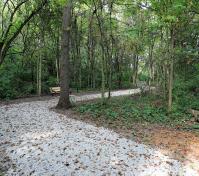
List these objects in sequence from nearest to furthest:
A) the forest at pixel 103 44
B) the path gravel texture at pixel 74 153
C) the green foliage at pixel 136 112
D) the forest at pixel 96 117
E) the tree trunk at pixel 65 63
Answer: the path gravel texture at pixel 74 153 → the forest at pixel 96 117 → the green foliage at pixel 136 112 → the forest at pixel 103 44 → the tree trunk at pixel 65 63

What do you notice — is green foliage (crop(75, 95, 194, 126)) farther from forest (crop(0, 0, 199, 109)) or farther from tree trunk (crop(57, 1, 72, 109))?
tree trunk (crop(57, 1, 72, 109))

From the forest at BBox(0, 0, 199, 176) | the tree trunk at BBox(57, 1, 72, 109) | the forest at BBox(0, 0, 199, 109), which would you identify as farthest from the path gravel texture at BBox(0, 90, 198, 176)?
the tree trunk at BBox(57, 1, 72, 109)

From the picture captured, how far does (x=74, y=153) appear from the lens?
740 cm

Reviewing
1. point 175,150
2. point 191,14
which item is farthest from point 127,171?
point 191,14

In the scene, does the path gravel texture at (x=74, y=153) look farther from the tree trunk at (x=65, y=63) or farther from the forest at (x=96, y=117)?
the tree trunk at (x=65, y=63)

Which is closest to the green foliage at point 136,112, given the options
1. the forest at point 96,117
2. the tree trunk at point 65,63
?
the forest at point 96,117

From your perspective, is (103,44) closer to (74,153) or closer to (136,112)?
(136,112)

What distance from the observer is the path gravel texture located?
258 inches

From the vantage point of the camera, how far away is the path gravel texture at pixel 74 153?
21.5ft

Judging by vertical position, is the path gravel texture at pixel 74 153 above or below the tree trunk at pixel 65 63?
below

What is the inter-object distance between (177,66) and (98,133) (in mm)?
10805

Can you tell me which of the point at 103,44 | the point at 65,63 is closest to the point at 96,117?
the point at 65,63

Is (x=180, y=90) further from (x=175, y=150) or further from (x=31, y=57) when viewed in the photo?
(x=31, y=57)

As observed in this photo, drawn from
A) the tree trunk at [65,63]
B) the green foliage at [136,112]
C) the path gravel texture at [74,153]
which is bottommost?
the path gravel texture at [74,153]
